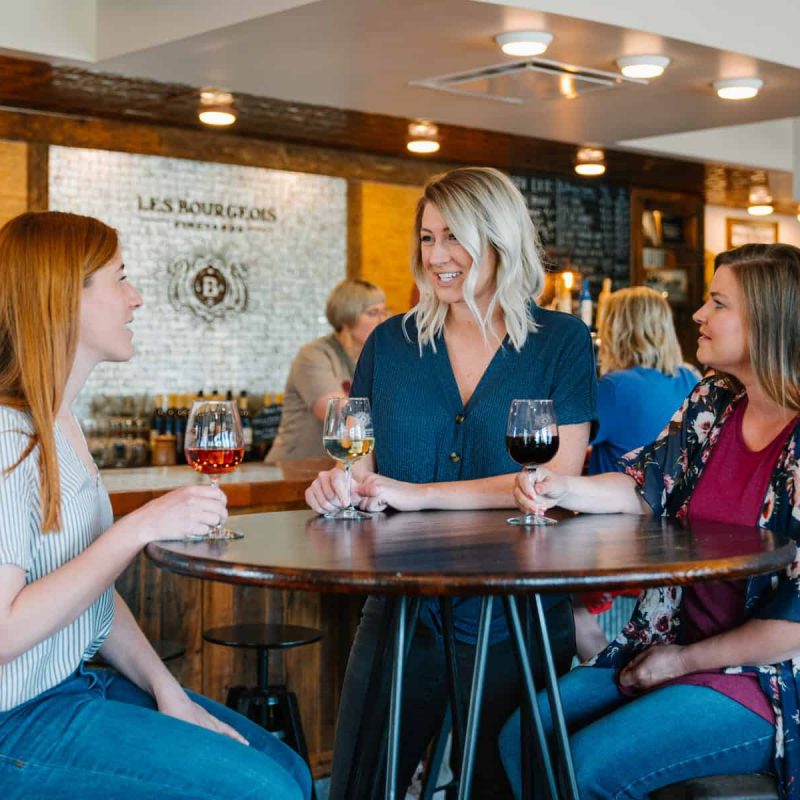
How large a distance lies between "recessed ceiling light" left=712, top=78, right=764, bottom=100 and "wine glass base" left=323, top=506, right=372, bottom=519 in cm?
358

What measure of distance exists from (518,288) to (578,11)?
Result: 197cm

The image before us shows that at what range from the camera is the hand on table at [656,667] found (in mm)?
2205

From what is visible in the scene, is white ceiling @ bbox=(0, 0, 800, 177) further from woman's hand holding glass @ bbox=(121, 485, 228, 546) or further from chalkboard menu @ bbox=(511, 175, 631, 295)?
chalkboard menu @ bbox=(511, 175, 631, 295)

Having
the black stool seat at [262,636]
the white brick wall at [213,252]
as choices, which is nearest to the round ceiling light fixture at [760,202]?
the white brick wall at [213,252]

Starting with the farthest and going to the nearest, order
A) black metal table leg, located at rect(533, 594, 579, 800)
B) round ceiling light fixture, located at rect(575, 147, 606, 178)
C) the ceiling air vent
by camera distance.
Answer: round ceiling light fixture, located at rect(575, 147, 606, 178) → the ceiling air vent → black metal table leg, located at rect(533, 594, 579, 800)

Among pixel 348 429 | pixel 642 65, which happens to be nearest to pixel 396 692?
pixel 348 429

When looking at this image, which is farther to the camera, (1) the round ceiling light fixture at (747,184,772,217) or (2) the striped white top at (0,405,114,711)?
(1) the round ceiling light fixture at (747,184,772,217)

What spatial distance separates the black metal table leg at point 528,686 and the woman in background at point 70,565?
1.29 feet

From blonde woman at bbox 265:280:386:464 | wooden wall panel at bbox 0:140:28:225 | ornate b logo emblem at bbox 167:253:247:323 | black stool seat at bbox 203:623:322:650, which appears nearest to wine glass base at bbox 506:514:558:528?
black stool seat at bbox 203:623:322:650

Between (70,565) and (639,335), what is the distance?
10.2ft

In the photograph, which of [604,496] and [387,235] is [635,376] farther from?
[387,235]

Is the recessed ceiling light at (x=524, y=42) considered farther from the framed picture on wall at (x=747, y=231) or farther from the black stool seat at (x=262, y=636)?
the framed picture on wall at (x=747, y=231)

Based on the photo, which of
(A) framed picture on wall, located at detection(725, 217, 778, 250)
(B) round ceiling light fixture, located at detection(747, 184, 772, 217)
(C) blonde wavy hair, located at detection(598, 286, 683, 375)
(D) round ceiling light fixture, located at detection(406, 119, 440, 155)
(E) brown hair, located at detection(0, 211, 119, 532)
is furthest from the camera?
(A) framed picture on wall, located at detection(725, 217, 778, 250)

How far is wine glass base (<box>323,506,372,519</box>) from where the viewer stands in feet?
7.46
